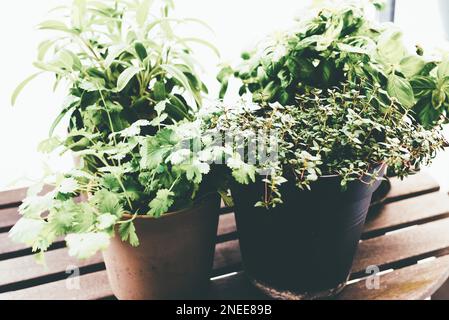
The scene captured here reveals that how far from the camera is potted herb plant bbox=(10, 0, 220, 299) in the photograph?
67 centimetres

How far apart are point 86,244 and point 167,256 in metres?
0.19

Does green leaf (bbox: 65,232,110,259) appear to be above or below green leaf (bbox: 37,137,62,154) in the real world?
below

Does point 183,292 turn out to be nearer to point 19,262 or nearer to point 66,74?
point 19,262

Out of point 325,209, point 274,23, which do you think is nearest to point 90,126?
point 325,209

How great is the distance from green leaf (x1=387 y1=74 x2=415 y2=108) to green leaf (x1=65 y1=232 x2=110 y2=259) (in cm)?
55

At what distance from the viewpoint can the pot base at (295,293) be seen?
82cm

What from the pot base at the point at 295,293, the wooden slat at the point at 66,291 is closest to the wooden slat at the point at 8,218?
the wooden slat at the point at 66,291

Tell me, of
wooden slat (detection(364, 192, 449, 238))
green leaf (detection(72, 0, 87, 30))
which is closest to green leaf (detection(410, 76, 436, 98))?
wooden slat (detection(364, 192, 449, 238))

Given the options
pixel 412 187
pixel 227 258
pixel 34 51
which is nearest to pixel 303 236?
pixel 227 258

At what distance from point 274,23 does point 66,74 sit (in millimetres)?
922

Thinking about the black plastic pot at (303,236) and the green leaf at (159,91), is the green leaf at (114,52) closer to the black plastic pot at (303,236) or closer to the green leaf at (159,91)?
the green leaf at (159,91)

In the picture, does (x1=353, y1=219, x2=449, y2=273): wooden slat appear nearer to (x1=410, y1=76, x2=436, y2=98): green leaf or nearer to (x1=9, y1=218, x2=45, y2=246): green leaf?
(x1=410, y1=76, x2=436, y2=98): green leaf

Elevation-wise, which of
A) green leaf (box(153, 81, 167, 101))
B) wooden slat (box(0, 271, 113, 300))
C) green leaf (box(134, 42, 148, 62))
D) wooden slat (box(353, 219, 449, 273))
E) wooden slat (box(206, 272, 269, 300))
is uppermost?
green leaf (box(134, 42, 148, 62))

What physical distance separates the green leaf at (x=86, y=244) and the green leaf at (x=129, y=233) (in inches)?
2.3
